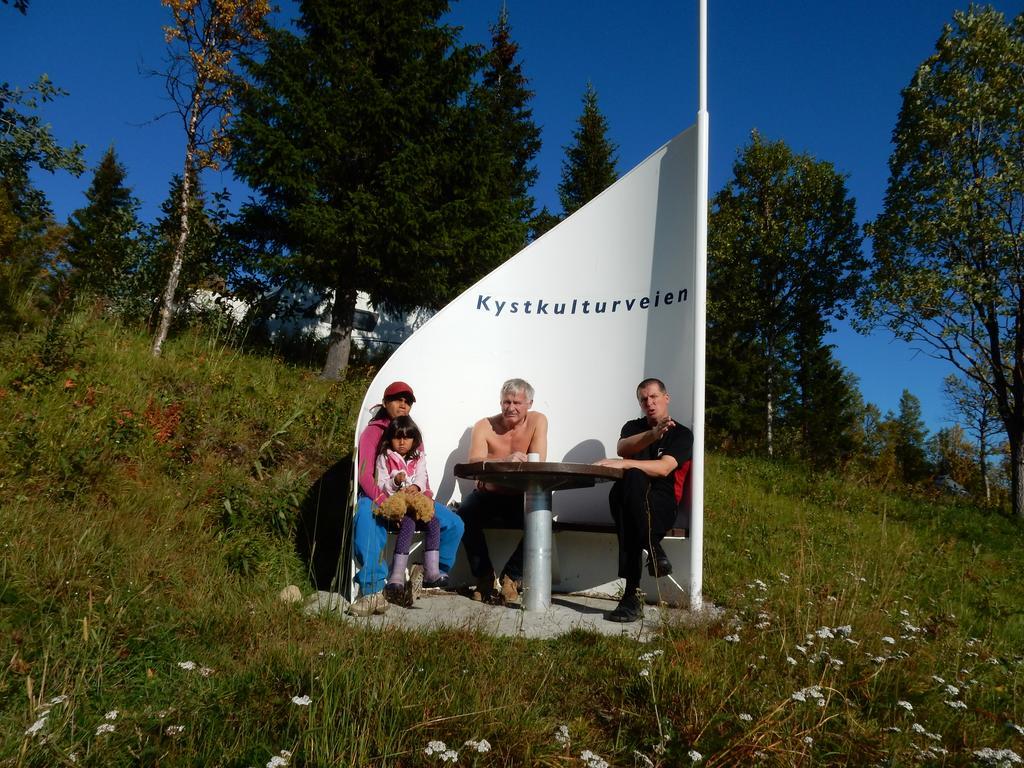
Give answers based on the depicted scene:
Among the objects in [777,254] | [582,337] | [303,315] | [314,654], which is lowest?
[314,654]

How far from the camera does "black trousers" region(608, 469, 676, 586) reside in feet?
12.8

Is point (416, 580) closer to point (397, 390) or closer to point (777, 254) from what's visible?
point (397, 390)

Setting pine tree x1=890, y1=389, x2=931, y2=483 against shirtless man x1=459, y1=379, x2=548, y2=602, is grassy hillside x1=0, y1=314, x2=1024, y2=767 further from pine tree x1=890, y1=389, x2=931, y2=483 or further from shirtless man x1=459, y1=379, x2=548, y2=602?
pine tree x1=890, y1=389, x2=931, y2=483

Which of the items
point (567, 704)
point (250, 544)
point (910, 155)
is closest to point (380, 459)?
point (250, 544)

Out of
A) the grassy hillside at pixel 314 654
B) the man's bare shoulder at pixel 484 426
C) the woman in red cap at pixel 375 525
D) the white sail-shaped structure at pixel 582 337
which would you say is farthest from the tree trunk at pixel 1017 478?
the woman in red cap at pixel 375 525

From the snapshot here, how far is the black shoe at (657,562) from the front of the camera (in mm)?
3900

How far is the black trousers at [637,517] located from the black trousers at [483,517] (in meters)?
0.71

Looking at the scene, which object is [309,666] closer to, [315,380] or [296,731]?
[296,731]

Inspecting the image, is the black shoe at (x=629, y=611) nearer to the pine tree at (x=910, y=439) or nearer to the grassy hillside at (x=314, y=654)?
the grassy hillside at (x=314, y=654)

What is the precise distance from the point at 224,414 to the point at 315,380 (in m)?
2.90

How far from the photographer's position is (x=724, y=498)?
7.62m

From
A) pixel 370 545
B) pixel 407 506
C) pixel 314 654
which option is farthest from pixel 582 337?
pixel 314 654

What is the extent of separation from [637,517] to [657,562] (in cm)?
32

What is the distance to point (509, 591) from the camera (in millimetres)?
4281
